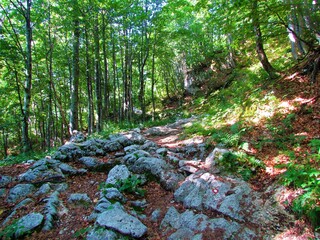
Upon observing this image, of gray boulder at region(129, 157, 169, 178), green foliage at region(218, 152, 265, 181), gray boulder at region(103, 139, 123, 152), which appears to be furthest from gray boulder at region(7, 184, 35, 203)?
green foliage at region(218, 152, 265, 181)

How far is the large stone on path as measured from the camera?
3.35 meters

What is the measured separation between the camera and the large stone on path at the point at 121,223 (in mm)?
3347

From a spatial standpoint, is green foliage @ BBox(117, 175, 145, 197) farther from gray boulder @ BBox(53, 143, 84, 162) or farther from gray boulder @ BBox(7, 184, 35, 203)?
gray boulder @ BBox(53, 143, 84, 162)

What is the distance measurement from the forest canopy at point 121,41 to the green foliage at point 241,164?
3.85 metres

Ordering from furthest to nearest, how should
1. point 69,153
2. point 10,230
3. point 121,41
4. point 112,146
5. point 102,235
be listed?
point 121,41
point 112,146
point 69,153
point 10,230
point 102,235

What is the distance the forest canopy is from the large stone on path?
216 inches

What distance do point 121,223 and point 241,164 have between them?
3174mm

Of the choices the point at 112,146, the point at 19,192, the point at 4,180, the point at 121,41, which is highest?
the point at 121,41

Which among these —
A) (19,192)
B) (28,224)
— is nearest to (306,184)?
(28,224)

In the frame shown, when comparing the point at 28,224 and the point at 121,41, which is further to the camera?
the point at 121,41

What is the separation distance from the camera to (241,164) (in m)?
4.95

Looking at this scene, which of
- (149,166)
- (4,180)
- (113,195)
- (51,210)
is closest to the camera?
(51,210)

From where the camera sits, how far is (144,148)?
292 inches

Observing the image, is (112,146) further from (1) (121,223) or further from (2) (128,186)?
(1) (121,223)
